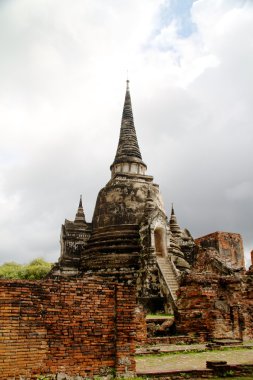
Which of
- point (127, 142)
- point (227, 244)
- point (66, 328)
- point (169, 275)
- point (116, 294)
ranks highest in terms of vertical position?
point (127, 142)

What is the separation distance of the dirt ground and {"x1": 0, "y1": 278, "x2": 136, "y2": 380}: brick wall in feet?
2.64

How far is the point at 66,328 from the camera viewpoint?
6.64 m

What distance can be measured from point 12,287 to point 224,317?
24.5ft

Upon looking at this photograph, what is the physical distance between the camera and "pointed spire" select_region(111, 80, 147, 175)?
95.3ft

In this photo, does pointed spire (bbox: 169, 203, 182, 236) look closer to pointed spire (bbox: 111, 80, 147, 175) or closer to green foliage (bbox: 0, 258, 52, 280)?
pointed spire (bbox: 111, 80, 147, 175)

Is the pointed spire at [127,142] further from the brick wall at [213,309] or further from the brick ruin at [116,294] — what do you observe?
the brick wall at [213,309]

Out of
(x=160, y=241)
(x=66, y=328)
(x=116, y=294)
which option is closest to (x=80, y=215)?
(x=160, y=241)

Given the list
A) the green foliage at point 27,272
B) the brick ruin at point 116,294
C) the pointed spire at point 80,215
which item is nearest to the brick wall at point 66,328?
the brick ruin at point 116,294

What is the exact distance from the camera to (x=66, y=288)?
22.4ft

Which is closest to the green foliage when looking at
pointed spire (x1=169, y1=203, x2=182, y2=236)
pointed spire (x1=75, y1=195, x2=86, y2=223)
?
pointed spire (x1=75, y1=195, x2=86, y2=223)

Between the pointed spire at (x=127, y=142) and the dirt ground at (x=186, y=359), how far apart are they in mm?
20104

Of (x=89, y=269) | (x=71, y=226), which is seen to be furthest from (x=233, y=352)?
(x=71, y=226)

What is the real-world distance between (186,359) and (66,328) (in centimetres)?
358

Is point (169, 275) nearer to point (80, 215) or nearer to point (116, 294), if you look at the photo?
point (80, 215)
